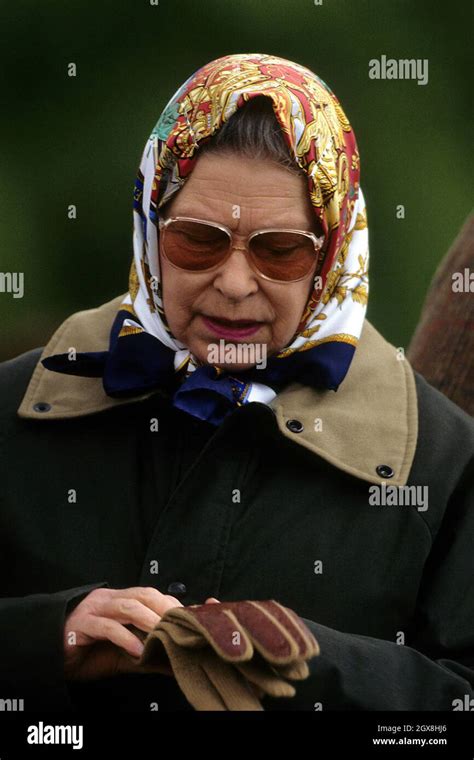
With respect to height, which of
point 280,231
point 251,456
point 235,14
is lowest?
point 251,456

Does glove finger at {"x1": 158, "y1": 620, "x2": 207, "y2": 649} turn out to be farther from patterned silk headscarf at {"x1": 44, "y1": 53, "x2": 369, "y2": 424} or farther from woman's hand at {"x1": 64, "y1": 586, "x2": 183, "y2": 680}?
patterned silk headscarf at {"x1": 44, "y1": 53, "x2": 369, "y2": 424}

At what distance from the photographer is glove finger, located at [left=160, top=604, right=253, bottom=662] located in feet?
6.95

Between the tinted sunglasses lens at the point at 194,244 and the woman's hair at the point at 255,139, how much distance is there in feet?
0.51

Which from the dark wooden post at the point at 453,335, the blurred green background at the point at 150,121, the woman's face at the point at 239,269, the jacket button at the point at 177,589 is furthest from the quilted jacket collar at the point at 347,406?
the blurred green background at the point at 150,121

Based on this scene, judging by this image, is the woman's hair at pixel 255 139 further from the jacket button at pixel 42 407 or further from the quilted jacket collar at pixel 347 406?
the jacket button at pixel 42 407

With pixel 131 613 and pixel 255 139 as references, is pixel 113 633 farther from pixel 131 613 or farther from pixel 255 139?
pixel 255 139

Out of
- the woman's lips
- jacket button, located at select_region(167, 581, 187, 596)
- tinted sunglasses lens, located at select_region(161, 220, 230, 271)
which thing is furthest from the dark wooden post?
jacket button, located at select_region(167, 581, 187, 596)

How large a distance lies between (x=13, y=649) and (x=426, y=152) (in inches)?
133

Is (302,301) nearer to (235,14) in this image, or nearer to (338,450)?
(338,450)

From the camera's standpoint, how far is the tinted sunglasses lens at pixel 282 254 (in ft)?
8.42

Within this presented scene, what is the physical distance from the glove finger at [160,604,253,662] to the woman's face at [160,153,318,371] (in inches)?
23.5

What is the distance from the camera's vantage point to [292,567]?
2.57m

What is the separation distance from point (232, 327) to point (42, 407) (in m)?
0.42

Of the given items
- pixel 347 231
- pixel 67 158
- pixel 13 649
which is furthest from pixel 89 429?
pixel 67 158
